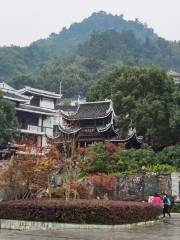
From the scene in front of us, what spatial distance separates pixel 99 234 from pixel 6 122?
34.3 meters

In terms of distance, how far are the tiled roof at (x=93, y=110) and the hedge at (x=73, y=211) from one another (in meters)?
25.1

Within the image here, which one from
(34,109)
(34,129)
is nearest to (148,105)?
(34,129)

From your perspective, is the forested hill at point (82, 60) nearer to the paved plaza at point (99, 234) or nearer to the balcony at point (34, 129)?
the balcony at point (34, 129)

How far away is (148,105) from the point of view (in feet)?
118

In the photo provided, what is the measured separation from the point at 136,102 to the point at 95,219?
20525 millimetres

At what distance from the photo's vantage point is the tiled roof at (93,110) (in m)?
44.5

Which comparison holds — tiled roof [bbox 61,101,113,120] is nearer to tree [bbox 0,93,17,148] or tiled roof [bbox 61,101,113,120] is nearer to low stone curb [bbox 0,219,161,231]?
tree [bbox 0,93,17,148]

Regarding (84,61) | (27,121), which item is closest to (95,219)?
(27,121)

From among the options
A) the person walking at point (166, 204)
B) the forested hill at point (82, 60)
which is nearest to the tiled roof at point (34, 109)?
the person walking at point (166, 204)

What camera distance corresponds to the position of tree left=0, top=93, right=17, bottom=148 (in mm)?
48531

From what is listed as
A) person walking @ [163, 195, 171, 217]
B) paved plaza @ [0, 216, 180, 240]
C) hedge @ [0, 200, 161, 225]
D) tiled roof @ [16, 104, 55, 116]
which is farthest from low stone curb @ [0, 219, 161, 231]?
tiled roof @ [16, 104, 55, 116]

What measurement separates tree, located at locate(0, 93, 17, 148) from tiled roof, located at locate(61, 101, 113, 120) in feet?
21.5

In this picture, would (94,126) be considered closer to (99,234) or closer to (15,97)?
(15,97)

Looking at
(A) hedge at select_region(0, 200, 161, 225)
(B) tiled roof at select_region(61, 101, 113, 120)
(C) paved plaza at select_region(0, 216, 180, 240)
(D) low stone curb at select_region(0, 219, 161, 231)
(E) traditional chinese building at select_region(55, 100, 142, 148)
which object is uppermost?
(B) tiled roof at select_region(61, 101, 113, 120)
